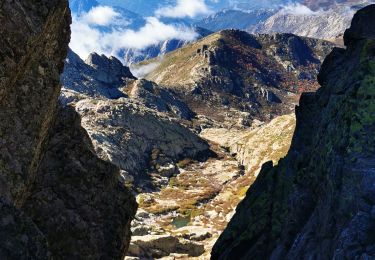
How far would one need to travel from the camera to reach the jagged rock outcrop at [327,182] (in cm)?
1570

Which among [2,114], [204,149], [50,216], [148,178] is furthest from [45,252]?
[204,149]

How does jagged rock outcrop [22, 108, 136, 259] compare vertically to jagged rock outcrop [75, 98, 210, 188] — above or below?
below

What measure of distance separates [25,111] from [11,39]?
Result: 335 cm

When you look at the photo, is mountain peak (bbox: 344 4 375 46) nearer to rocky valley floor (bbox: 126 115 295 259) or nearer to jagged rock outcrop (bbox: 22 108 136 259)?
jagged rock outcrop (bbox: 22 108 136 259)

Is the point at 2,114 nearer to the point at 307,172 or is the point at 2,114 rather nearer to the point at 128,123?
the point at 307,172

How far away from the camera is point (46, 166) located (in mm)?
23391

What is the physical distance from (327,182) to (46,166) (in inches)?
513

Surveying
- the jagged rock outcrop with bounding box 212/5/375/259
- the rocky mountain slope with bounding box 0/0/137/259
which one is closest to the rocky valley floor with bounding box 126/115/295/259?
the rocky mountain slope with bounding box 0/0/137/259

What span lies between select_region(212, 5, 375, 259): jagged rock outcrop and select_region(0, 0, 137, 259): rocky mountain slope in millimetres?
6819

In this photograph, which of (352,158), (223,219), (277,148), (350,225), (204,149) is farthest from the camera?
(204,149)

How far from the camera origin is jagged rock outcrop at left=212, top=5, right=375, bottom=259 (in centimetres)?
1570

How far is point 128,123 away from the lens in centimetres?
18338

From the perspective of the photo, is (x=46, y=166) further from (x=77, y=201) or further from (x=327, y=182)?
(x=327, y=182)

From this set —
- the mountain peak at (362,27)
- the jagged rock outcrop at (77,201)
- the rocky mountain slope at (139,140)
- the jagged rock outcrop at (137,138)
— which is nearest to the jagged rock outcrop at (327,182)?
the mountain peak at (362,27)
